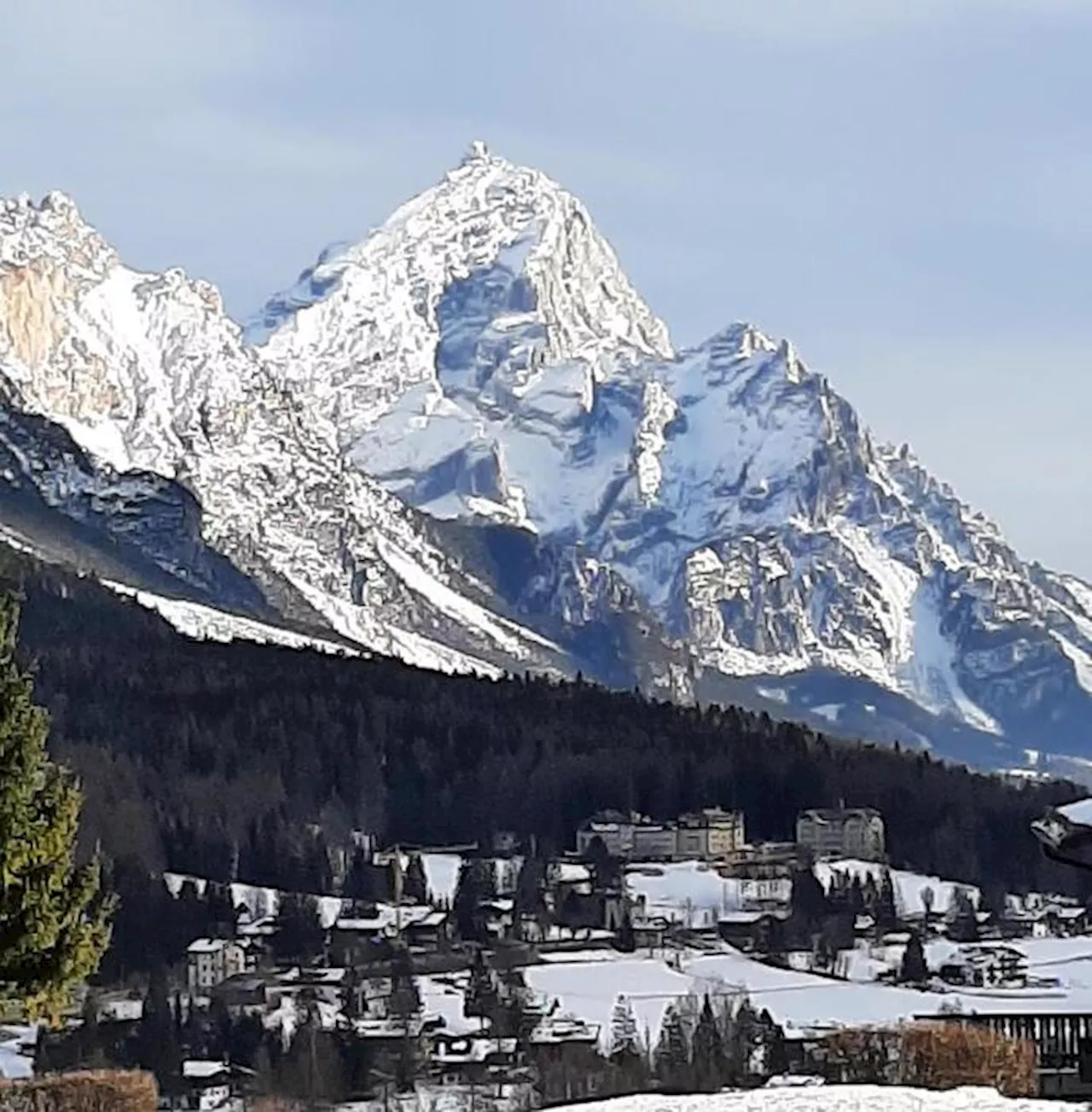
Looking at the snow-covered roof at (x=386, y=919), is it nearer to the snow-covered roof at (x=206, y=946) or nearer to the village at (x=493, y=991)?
the village at (x=493, y=991)

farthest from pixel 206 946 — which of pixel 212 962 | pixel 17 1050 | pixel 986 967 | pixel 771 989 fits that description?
pixel 17 1050

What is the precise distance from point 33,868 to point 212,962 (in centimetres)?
14306

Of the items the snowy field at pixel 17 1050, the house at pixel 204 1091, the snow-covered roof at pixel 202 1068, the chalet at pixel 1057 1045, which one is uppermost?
the chalet at pixel 1057 1045

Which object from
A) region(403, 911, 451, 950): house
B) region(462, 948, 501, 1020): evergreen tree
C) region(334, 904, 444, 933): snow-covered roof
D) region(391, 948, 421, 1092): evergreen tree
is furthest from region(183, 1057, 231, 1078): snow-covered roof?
region(334, 904, 444, 933): snow-covered roof

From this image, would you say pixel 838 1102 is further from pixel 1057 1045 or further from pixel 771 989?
pixel 771 989

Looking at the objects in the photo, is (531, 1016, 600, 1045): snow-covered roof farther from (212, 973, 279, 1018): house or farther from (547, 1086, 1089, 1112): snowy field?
(547, 1086, 1089, 1112): snowy field

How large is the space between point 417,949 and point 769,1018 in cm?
5143

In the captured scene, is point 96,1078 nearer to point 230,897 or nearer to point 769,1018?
point 769,1018

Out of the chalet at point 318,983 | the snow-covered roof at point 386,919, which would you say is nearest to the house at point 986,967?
the chalet at point 318,983

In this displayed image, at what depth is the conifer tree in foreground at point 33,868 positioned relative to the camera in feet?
102

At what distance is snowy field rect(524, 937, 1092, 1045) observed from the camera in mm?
146000

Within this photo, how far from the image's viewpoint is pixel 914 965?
17212 cm

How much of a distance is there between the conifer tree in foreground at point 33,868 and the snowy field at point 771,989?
10485 centimetres

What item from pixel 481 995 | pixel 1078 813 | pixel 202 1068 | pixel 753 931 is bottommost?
pixel 202 1068
